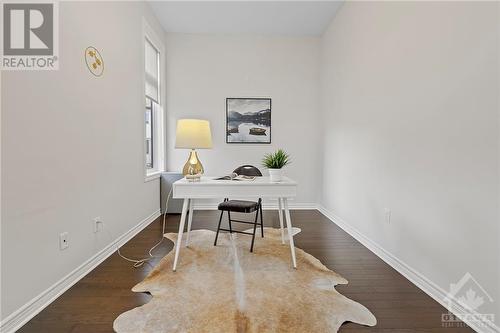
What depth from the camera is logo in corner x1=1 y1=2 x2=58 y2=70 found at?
5.16ft

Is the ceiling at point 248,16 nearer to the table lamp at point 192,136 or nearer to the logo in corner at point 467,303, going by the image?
the table lamp at point 192,136

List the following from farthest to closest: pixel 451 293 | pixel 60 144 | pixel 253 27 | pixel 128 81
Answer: pixel 253 27 → pixel 128 81 → pixel 60 144 → pixel 451 293

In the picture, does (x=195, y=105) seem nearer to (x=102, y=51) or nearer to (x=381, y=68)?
(x=102, y=51)

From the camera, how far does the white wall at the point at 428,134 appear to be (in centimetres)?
156

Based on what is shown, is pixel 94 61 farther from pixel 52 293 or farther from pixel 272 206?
pixel 272 206

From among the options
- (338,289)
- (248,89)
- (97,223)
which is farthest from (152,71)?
(338,289)

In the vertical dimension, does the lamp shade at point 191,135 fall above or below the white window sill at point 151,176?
above

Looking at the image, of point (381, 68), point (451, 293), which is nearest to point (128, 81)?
point (381, 68)

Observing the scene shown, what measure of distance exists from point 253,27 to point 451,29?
3168 millimetres

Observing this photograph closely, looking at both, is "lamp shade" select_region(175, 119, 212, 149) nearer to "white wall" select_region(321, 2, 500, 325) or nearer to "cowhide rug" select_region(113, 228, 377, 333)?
"cowhide rug" select_region(113, 228, 377, 333)

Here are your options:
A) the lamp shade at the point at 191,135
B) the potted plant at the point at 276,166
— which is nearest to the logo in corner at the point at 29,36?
the lamp shade at the point at 191,135

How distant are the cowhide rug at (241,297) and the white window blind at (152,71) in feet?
8.26

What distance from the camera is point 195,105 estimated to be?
183 inches

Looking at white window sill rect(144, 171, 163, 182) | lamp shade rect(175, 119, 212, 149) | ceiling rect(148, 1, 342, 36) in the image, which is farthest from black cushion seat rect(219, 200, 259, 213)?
ceiling rect(148, 1, 342, 36)
